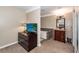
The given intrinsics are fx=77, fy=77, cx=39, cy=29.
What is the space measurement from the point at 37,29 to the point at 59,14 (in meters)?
2.54

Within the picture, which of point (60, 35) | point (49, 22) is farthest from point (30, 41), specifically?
point (49, 22)

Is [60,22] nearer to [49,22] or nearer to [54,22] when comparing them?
[54,22]

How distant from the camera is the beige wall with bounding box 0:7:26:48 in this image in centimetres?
387

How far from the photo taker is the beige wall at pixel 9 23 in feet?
12.7

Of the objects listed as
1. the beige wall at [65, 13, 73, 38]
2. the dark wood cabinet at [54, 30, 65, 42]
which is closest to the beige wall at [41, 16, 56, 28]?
the dark wood cabinet at [54, 30, 65, 42]

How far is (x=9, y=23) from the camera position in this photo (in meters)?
4.23

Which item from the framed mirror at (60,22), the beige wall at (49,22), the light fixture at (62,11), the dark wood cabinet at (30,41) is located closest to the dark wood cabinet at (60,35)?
the framed mirror at (60,22)

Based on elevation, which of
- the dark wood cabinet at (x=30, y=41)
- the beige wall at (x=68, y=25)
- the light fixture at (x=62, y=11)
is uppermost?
the light fixture at (x=62, y=11)

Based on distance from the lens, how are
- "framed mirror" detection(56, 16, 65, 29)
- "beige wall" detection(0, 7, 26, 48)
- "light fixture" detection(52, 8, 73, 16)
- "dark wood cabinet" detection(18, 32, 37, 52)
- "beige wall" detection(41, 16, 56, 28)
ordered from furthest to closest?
1. "beige wall" detection(41, 16, 56, 28)
2. "framed mirror" detection(56, 16, 65, 29)
3. "light fixture" detection(52, 8, 73, 16)
4. "beige wall" detection(0, 7, 26, 48)
5. "dark wood cabinet" detection(18, 32, 37, 52)

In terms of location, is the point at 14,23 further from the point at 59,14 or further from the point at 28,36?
the point at 59,14

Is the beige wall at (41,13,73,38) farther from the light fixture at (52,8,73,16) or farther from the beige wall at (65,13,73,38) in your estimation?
the light fixture at (52,8,73,16)

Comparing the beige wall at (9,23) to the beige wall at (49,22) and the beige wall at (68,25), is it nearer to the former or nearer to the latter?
the beige wall at (49,22)

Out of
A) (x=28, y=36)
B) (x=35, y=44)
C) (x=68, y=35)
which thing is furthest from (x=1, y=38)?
(x=68, y=35)

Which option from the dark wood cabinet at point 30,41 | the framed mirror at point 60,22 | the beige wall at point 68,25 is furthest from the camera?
the framed mirror at point 60,22
